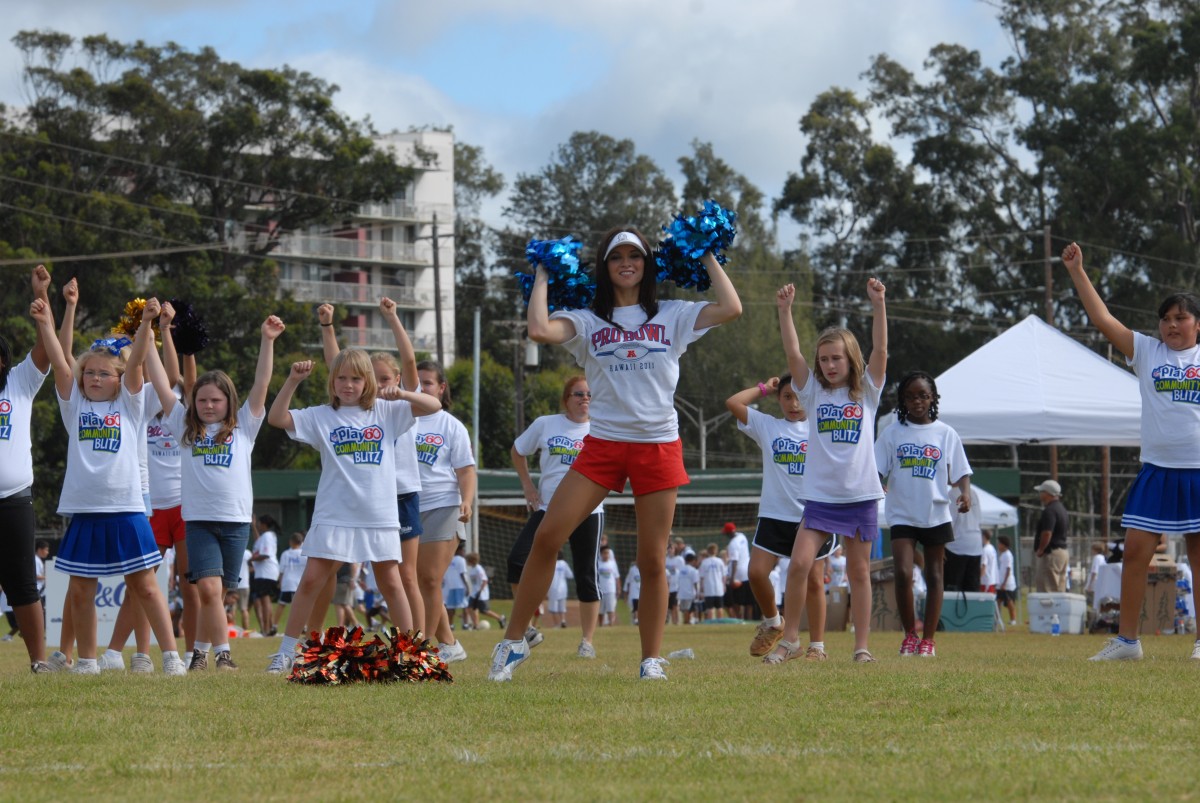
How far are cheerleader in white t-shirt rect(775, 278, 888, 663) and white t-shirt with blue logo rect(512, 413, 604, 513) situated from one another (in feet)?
8.09

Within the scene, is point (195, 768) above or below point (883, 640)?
above

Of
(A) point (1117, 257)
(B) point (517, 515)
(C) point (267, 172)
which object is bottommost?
(B) point (517, 515)

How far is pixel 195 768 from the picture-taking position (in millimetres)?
4887

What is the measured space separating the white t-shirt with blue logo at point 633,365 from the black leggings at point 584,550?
373 centimetres

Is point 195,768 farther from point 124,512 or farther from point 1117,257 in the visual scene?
point 1117,257

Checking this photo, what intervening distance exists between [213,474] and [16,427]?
4.01 ft

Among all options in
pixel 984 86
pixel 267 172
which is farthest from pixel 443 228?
pixel 984 86

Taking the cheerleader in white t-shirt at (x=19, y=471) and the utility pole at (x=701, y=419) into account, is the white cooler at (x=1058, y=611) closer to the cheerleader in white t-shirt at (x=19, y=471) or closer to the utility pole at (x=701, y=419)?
the cheerleader in white t-shirt at (x=19, y=471)

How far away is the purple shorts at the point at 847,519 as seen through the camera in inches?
375

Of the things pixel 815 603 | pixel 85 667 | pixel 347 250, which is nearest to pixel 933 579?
pixel 815 603

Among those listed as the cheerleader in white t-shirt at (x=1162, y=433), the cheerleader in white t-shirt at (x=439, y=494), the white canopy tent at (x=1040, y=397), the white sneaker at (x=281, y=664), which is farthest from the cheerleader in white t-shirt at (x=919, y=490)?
the white canopy tent at (x=1040, y=397)

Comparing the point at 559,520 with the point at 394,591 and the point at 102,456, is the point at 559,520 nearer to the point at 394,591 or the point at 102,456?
the point at 394,591

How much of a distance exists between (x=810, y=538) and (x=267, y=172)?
53010 millimetres

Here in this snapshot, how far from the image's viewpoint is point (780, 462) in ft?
36.3
